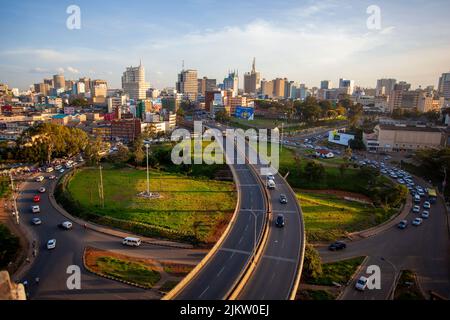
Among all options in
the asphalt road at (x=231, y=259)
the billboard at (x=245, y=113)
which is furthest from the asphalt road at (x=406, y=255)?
the billboard at (x=245, y=113)

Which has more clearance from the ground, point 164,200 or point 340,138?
point 340,138

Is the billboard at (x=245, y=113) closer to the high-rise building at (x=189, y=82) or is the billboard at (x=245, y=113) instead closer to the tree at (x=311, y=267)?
the tree at (x=311, y=267)

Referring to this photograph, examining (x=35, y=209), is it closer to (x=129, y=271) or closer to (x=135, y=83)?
(x=129, y=271)

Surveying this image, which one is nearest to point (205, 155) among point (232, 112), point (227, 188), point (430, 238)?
point (227, 188)

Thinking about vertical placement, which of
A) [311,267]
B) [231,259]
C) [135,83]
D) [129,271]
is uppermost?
[135,83]

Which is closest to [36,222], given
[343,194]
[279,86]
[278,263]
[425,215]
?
[278,263]

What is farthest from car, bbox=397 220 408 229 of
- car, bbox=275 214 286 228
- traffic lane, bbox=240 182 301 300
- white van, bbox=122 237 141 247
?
white van, bbox=122 237 141 247

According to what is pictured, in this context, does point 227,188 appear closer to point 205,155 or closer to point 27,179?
point 205,155
